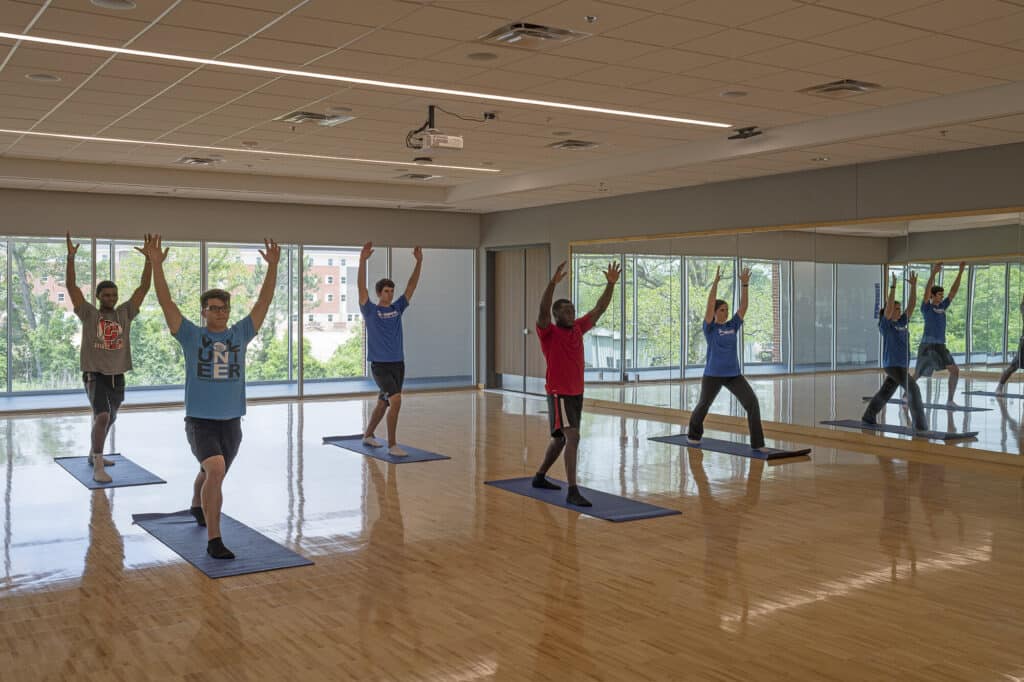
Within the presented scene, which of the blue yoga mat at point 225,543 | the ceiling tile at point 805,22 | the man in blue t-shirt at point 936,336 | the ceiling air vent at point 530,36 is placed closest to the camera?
the blue yoga mat at point 225,543

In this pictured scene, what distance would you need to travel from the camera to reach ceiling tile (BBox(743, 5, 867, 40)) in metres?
5.68

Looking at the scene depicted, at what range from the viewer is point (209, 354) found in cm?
558

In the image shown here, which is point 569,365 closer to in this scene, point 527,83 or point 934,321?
point 527,83

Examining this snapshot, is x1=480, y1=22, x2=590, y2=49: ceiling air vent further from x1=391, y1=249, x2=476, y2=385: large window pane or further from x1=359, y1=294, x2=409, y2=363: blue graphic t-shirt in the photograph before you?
x1=391, y1=249, x2=476, y2=385: large window pane

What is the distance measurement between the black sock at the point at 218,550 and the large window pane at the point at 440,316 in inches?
422

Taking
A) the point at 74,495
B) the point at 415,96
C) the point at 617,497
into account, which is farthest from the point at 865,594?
the point at 74,495

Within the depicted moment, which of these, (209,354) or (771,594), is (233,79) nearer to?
(209,354)

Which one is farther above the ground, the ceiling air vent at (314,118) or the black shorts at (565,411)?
the ceiling air vent at (314,118)

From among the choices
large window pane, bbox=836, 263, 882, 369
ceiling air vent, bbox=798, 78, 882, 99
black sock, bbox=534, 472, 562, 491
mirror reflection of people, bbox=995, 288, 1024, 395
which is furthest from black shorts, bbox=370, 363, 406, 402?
mirror reflection of people, bbox=995, 288, 1024, 395

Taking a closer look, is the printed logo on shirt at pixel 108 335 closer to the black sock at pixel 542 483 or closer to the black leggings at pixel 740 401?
the black sock at pixel 542 483

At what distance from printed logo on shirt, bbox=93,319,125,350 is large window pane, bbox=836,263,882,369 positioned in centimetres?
722

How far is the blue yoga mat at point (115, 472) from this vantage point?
7999 millimetres

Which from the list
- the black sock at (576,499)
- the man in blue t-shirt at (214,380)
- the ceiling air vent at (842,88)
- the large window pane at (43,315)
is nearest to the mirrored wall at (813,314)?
the ceiling air vent at (842,88)

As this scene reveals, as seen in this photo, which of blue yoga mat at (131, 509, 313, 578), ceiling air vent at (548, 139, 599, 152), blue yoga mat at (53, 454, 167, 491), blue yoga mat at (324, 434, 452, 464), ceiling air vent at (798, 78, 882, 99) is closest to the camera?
blue yoga mat at (131, 509, 313, 578)
